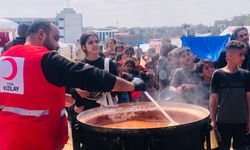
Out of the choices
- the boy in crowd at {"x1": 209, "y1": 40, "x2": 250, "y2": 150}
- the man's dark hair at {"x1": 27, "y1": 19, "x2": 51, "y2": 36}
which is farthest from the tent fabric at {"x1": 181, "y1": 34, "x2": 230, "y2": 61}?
the man's dark hair at {"x1": 27, "y1": 19, "x2": 51, "y2": 36}

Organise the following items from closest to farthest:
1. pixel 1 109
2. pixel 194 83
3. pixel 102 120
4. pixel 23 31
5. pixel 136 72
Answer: pixel 1 109
pixel 102 120
pixel 194 83
pixel 23 31
pixel 136 72

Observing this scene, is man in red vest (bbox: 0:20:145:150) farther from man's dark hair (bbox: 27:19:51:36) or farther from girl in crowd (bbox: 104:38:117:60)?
girl in crowd (bbox: 104:38:117:60)

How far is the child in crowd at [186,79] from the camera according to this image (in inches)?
178

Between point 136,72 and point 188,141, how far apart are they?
360cm

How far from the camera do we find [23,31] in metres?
5.41

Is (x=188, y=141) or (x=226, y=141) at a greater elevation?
(x=188, y=141)

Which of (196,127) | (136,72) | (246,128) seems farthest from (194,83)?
(196,127)

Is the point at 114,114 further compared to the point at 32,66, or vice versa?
the point at 114,114

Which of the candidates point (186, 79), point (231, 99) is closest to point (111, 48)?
point (186, 79)

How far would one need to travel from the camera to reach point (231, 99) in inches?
165

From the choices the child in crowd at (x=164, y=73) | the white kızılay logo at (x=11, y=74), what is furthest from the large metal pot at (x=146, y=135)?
the child in crowd at (x=164, y=73)

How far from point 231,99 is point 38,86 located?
247 cm

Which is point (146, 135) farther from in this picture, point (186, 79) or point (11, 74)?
point (186, 79)

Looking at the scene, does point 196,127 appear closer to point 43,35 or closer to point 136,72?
point 43,35
